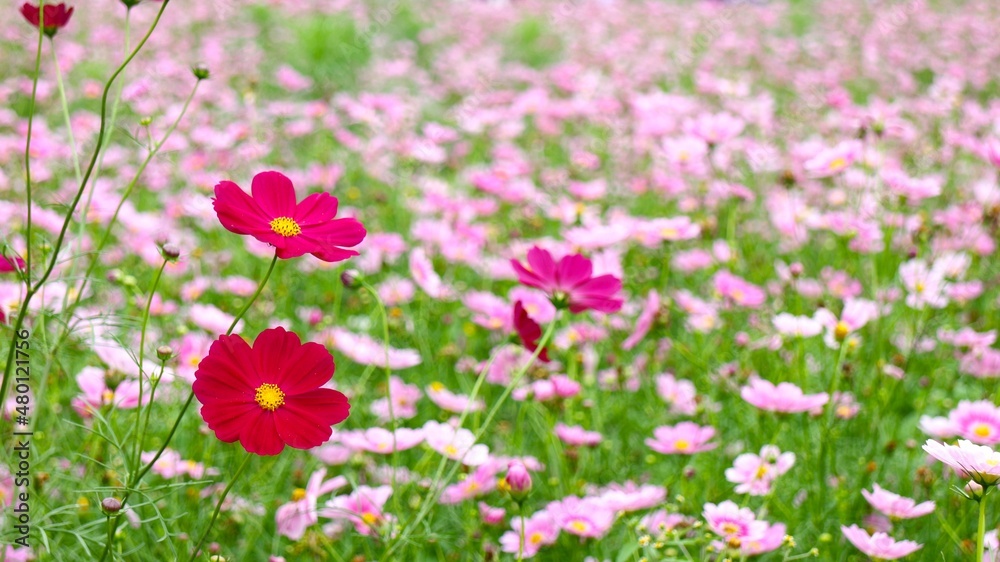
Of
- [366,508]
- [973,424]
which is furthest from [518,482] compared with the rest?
[973,424]

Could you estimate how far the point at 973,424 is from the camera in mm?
1114

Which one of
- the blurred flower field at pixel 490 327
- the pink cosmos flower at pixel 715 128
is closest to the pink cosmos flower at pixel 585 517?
the blurred flower field at pixel 490 327

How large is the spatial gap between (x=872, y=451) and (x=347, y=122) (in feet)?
8.34

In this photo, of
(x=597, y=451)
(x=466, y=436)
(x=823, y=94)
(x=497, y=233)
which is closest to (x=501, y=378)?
(x=597, y=451)

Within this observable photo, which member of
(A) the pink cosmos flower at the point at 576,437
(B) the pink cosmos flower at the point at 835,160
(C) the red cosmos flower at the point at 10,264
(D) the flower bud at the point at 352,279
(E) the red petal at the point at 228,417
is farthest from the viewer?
(B) the pink cosmos flower at the point at 835,160

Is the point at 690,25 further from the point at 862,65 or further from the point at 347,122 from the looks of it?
the point at 347,122

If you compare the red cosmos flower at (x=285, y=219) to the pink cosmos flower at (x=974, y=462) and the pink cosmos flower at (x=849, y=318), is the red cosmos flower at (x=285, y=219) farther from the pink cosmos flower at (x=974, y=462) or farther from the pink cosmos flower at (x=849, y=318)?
the pink cosmos flower at (x=849, y=318)

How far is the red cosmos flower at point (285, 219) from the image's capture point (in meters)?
0.68

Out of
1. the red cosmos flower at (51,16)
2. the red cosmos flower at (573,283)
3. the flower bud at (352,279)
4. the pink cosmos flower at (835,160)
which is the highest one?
the red cosmos flower at (51,16)

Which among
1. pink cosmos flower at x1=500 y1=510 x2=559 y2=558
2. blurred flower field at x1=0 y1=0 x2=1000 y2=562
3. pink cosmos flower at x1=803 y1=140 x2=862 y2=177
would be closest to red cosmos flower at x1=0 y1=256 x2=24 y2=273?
blurred flower field at x1=0 y1=0 x2=1000 y2=562

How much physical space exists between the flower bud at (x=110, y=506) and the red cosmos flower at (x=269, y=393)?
10 cm

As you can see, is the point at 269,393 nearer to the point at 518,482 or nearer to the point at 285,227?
the point at 285,227

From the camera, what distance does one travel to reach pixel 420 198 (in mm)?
2676

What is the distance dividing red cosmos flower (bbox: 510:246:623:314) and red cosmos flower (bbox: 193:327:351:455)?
27 cm
